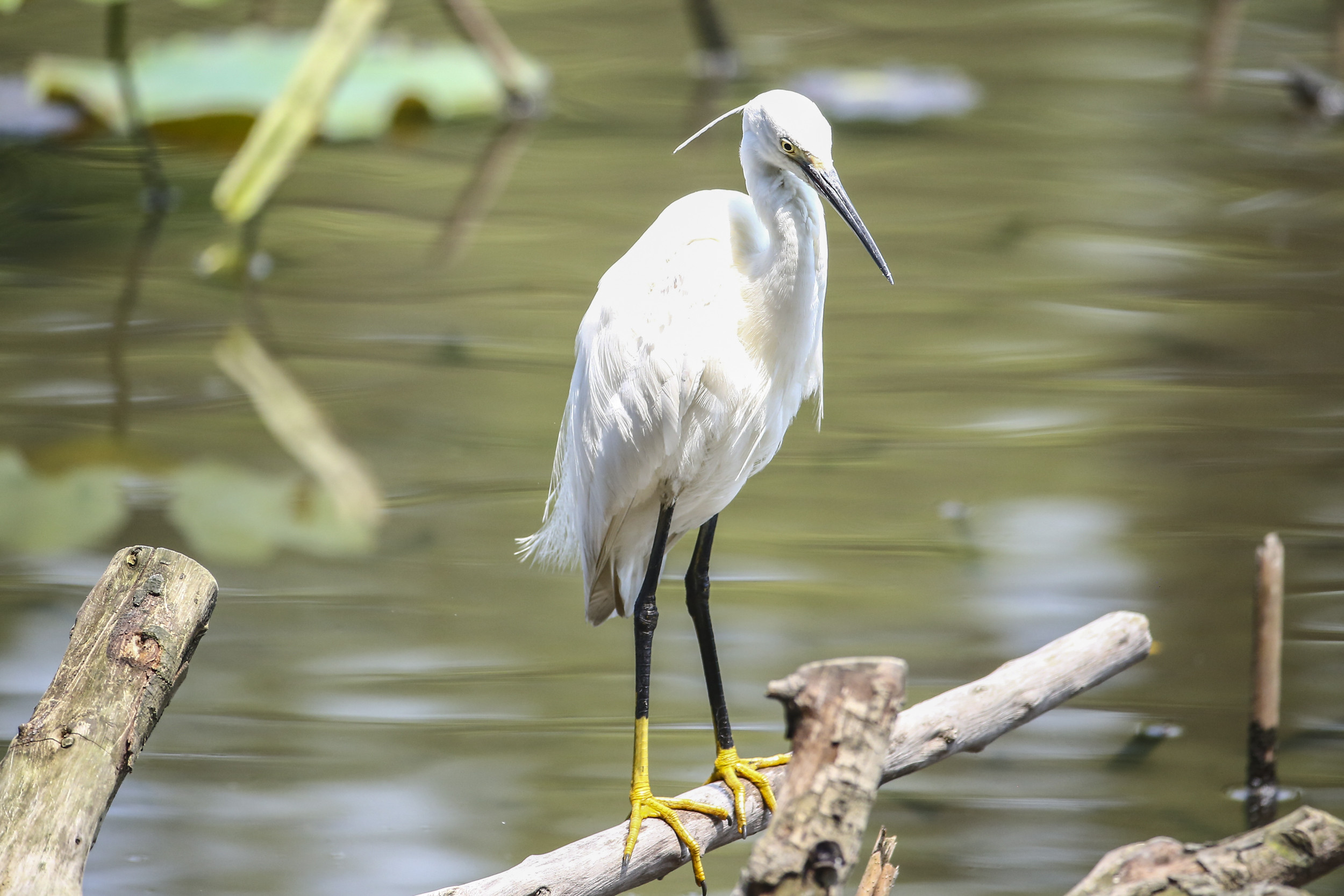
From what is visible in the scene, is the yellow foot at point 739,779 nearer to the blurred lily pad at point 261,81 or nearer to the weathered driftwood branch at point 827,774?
the weathered driftwood branch at point 827,774

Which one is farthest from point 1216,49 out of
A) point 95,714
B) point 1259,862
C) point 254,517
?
point 95,714

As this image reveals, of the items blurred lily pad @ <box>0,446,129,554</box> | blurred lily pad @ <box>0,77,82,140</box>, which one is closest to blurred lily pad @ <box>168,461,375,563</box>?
blurred lily pad @ <box>0,446,129,554</box>

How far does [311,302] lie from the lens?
17.3ft

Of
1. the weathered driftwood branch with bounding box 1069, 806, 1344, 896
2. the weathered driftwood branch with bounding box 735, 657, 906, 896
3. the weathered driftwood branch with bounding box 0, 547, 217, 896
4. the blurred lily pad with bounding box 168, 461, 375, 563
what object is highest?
the weathered driftwood branch with bounding box 735, 657, 906, 896

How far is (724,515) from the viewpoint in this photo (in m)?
3.84


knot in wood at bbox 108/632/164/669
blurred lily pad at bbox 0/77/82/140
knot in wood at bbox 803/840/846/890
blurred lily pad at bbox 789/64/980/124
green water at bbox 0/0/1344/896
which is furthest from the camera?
blurred lily pad at bbox 789/64/980/124

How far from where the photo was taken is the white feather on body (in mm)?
2064

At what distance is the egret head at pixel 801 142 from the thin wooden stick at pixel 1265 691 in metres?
0.94

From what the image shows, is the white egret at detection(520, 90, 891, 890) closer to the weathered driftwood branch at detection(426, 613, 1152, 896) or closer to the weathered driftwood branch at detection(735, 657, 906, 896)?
the weathered driftwood branch at detection(426, 613, 1152, 896)

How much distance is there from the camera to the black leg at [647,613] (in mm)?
2203

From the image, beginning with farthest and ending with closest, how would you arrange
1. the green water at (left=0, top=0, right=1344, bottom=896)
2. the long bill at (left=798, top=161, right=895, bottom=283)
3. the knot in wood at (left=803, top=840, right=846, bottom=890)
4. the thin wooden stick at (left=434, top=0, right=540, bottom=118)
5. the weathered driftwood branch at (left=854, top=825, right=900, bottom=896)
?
1. the thin wooden stick at (left=434, top=0, right=540, bottom=118)
2. the green water at (left=0, top=0, right=1344, bottom=896)
3. the long bill at (left=798, top=161, right=895, bottom=283)
4. the weathered driftwood branch at (left=854, top=825, right=900, bottom=896)
5. the knot in wood at (left=803, top=840, right=846, bottom=890)

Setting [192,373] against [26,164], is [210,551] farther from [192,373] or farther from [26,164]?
[26,164]

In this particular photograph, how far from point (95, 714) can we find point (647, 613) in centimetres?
90

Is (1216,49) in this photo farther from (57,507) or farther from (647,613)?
(647,613)
